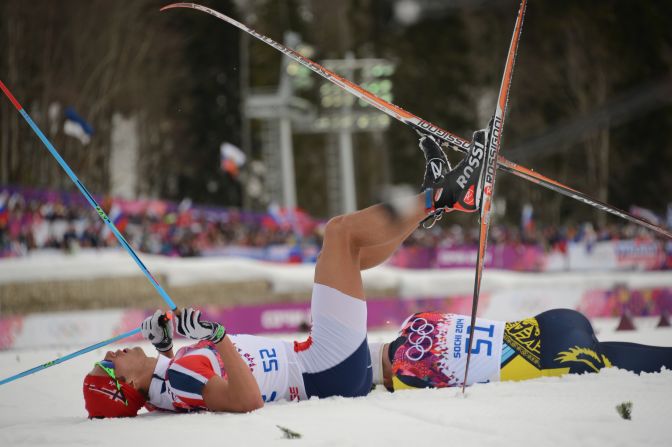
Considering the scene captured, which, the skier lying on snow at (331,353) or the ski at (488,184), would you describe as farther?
the ski at (488,184)

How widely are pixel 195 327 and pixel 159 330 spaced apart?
0.52 meters

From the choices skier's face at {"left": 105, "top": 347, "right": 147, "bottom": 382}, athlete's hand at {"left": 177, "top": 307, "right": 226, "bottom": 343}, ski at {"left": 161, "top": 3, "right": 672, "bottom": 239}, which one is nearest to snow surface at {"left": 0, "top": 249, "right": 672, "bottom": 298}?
ski at {"left": 161, "top": 3, "right": 672, "bottom": 239}

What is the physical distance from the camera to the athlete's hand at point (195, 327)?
4.12m

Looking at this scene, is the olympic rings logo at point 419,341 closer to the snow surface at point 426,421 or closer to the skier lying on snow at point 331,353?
the skier lying on snow at point 331,353

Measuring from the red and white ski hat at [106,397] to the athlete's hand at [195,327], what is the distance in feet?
2.14

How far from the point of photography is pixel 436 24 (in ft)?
152

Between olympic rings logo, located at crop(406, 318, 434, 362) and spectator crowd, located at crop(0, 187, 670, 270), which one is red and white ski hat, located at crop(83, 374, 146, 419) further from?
spectator crowd, located at crop(0, 187, 670, 270)

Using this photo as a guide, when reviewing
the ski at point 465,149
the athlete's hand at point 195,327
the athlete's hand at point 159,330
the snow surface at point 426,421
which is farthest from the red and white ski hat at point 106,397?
the ski at point 465,149

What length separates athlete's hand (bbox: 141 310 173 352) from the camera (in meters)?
4.50

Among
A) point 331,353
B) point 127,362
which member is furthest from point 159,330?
point 331,353

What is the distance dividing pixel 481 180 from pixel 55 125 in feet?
83.1

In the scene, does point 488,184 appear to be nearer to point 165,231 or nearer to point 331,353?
point 331,353

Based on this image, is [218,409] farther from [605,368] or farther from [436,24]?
[436,24]

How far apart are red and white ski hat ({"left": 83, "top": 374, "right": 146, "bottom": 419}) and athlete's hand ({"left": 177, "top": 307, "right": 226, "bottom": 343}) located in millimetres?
653
